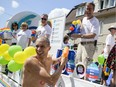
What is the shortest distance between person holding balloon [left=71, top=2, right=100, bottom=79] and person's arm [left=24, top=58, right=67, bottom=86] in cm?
141

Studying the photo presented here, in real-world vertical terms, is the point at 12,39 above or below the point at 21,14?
below

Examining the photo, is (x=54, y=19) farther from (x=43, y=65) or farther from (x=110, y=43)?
(x=43, y=65)

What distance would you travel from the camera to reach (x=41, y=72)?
9.93ft

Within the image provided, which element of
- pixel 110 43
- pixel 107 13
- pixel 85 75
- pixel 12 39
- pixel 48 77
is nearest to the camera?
pixel 48 77

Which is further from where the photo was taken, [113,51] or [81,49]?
[81,49]

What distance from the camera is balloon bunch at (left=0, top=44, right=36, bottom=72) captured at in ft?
15.1

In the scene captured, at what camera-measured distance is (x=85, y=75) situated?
450 cm

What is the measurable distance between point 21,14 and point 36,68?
9.97 meters

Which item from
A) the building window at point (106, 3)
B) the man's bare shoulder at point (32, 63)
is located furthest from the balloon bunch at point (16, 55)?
the building window at point (106, 3)

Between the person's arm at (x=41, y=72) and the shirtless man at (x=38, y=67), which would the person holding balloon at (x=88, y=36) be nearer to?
the shirtless man at (x=38, y=67)

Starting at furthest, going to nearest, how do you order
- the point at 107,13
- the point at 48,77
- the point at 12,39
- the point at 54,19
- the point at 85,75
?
the point at 107,13 < the point at 12,39 < the point at 54,19 < the point at 85,75 < the point at 48,77

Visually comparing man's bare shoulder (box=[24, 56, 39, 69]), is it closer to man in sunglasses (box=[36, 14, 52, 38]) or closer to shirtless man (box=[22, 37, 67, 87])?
shirtless man (box=[22, 37, 67, 87])

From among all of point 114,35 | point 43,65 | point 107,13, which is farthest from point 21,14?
point 107,13

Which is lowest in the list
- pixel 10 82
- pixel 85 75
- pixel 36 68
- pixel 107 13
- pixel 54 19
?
pixel 10 82
